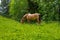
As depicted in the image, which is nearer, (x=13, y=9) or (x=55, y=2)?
(x=55, y=2)

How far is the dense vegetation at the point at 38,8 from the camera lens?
74.3 feet

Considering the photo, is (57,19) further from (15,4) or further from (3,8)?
(3,8)

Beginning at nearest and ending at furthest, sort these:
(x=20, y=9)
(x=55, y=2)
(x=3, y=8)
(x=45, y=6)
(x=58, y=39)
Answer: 1. (x=58, y=39)
2. (x=55, y=2)
3. (x=45, y=6)
4. (x=20, y=9)
5. (x=3, y=8)

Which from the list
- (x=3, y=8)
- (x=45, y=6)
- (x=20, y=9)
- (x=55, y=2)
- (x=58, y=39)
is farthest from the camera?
(x=3, y=8)

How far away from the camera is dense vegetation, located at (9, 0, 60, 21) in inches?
892

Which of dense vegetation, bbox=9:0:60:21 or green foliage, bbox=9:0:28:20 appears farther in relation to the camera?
green foliage, bbox=9:0:28:20

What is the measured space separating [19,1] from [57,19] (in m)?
8.18

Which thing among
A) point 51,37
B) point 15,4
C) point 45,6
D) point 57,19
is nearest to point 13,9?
point 15,4

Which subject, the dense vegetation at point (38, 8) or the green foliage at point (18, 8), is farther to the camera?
the green foliage at point (18, 8)

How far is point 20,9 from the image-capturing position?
28984mm

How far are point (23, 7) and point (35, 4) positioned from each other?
1680 millimetres

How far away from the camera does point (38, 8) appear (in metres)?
28.4

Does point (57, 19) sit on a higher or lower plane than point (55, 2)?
lower

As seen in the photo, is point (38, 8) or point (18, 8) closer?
point (38, 8)
